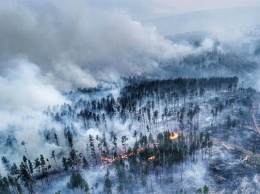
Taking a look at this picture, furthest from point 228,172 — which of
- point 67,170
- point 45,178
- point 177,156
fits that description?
point 45,178

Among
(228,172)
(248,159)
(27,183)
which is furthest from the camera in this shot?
(248,159)

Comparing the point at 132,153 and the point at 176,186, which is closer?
the point at 176,186

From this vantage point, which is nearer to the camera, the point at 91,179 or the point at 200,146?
the point at 91,179

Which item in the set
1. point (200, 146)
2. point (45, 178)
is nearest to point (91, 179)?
point (45, 178)

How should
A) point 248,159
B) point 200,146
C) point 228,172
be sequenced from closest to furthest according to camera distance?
point 228,172
point 248,159
point 200,146

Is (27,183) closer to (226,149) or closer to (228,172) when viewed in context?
(228,172)

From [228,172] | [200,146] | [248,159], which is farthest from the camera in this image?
[200,146]

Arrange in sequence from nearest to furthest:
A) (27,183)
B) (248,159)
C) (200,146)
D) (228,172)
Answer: (27,183)
(228,172)
(248,159)
(200,146)

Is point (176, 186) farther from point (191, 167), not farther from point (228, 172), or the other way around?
point (228, 172)

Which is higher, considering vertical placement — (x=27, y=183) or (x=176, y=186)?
(x=27, y=183)
